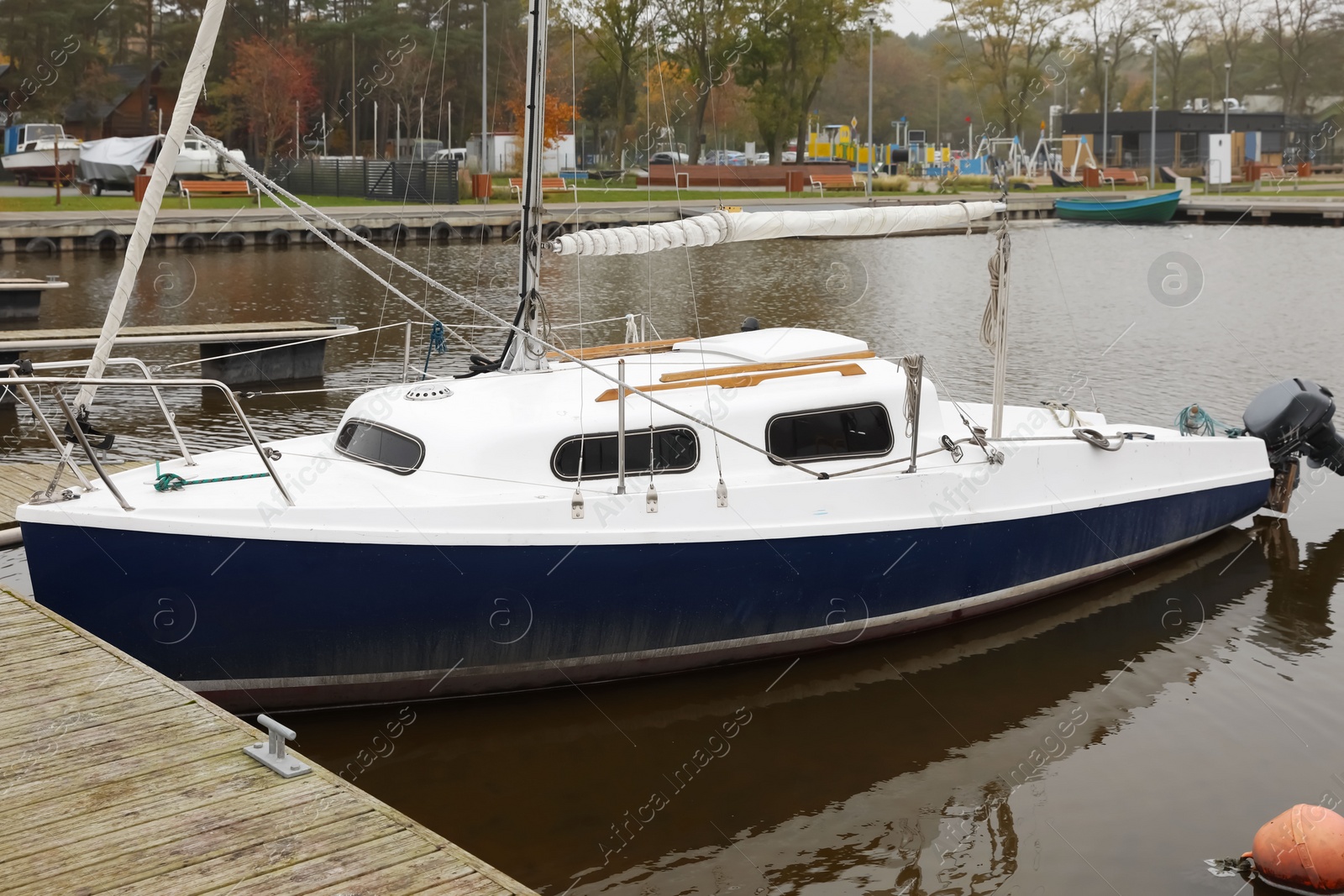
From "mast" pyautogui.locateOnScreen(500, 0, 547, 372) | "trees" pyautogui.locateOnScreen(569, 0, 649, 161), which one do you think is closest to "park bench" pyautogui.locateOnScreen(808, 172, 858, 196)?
"trees" pyautogui.locateOnScreen(569, 0, 649, 161)

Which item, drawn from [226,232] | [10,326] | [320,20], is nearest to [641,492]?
[10,326]

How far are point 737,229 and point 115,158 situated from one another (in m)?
43.9

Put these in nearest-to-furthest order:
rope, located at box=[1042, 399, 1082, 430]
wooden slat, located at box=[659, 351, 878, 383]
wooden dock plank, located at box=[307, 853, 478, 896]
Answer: wooden dock plank, located at box=[307, 853, 478, 896] → wooden slat, located at box=[659, 351, 878, 383] → rope, located at box=[1042, 399, 1082, 430]

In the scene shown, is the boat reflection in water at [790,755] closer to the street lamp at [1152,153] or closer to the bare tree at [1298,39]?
the street lamp at [1152,153]

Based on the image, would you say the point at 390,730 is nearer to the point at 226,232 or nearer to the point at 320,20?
the point at 226,232

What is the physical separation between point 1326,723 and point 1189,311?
19198 mm

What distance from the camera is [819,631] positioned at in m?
9.60

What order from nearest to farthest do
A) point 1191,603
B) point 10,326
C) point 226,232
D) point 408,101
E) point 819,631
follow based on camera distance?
point 819,631
point 1191,603
point 10,326
point 226,232
point 408,101

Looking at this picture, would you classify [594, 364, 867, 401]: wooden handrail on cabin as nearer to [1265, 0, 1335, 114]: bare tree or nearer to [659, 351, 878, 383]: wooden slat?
[659, 351, 878, 383]: wooden slat

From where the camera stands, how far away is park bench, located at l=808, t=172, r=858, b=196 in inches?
2272

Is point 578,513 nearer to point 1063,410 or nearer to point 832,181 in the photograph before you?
point 1063,410

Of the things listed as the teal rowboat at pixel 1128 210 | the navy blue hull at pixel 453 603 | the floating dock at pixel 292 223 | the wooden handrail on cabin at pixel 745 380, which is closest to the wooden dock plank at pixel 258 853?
the navy blue hull at pixel 453 603

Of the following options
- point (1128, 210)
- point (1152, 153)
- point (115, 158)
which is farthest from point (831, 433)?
point (1152, 153)

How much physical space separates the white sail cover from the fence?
39.7 m
